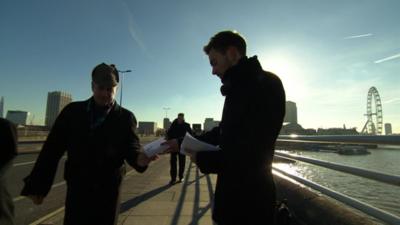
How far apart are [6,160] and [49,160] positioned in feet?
1.47

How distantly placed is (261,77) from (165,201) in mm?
5238

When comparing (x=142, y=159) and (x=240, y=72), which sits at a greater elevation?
(x=240, y=72)

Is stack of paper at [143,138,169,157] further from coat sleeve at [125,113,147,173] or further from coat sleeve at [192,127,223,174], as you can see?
coat sleeve at [192,127,223,174]

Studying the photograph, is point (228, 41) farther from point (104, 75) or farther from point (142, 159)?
point (142, 159)

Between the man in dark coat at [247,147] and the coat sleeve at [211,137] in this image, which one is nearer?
the man in dark coat at [247,147]

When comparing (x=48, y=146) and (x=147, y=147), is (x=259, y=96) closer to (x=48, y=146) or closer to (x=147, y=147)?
(x=147, y=147)

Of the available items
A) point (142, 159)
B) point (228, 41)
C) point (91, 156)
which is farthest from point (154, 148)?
point (228, 41)

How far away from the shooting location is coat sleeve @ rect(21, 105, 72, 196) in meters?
2.47

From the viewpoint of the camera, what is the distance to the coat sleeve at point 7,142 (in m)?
2.09

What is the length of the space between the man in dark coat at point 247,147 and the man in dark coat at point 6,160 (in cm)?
126

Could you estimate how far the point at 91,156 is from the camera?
8.18 ft

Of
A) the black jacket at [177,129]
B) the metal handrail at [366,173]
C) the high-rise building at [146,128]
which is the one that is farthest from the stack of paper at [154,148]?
the high-rise building at [146,128]

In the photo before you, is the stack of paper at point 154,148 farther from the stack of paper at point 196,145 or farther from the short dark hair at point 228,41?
the short dark hair at point 228,41

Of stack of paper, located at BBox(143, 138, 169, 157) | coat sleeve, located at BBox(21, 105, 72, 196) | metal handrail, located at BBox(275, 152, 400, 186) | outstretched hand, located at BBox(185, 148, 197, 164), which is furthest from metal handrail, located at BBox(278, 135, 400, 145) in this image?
coat sleeve, located at BBox(21, 105, 72, 196)
